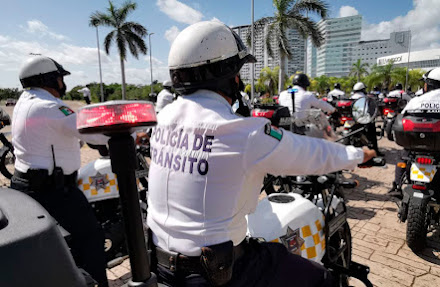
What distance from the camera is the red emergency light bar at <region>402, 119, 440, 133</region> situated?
334cm

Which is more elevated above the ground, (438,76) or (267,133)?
(438,76)

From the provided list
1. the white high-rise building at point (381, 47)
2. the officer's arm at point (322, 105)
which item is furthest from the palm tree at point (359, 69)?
the white high-rise building at point (381, 47)

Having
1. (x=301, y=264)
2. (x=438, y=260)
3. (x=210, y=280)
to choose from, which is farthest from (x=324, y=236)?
(x=438, y=260)

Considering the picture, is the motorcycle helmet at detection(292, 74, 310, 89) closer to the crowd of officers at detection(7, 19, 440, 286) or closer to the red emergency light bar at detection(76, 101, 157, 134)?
the crowd of officers at detection(7, 19, 440, 286)

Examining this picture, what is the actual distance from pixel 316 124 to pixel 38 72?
8.30 feet

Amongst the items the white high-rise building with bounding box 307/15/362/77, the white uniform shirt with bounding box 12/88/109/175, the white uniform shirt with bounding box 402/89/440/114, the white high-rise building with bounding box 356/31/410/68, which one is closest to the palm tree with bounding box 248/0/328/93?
the white uniform shirt with bounding box 402/89/440/114

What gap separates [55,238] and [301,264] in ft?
3.86

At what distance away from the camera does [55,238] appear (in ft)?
2.97

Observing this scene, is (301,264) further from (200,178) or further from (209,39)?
(209,39)

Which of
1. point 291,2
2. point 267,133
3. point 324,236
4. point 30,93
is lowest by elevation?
point 324,236

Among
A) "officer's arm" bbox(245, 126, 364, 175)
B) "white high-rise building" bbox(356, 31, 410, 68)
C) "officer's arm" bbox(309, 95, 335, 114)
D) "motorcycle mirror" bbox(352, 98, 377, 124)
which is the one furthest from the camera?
"white high-rise building" bbox(356, 31, 410, 68)

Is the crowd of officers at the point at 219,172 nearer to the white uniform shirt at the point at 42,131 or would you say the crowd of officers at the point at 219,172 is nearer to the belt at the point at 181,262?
the belt at the point at 181,262

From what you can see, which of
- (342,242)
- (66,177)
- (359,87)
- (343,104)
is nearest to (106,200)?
(66,177)

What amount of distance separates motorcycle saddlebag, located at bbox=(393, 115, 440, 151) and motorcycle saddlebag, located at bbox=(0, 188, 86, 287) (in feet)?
11.9
